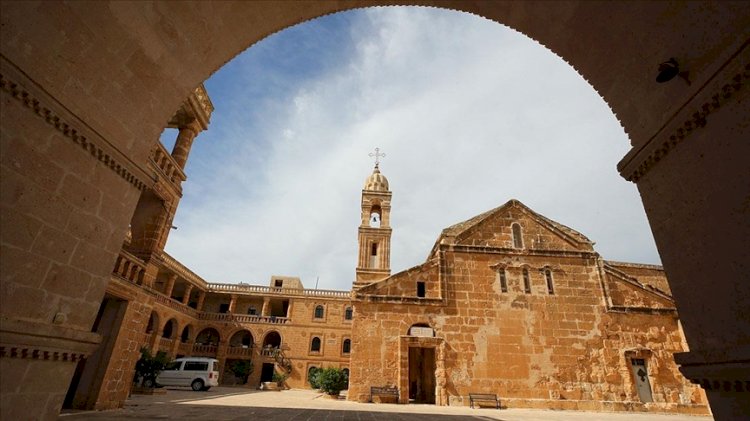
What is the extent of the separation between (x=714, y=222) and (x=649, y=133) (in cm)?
124

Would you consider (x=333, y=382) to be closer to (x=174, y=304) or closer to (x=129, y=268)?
(x=129, y=268)

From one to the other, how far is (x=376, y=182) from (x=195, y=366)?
59.1 feet

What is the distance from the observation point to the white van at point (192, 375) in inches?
765

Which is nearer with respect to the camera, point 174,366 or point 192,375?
point 192,375

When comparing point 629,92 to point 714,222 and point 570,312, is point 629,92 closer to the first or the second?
point 714,222

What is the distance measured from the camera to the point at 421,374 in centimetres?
1858

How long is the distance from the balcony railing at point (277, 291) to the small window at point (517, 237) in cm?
2064

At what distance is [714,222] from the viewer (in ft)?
10.2

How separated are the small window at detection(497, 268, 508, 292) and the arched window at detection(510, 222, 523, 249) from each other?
5.07 ft

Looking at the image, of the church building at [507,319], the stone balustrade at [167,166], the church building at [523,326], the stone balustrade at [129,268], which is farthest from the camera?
the church building at [523,326]

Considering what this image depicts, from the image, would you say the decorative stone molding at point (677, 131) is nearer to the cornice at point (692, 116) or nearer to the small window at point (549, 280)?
the cornice at point (692, 116)

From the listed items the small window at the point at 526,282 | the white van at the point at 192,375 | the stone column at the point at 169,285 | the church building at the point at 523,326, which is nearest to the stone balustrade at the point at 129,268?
the church building at the point at 523,326

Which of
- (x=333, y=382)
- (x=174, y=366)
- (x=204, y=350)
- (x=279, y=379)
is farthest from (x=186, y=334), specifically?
(x=333, y=382)

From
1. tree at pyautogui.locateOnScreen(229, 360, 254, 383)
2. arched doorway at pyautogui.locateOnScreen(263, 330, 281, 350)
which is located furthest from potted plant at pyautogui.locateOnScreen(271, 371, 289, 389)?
arched doorway at pyautogui.locateOnScreen(263, 330, 281, 350)
